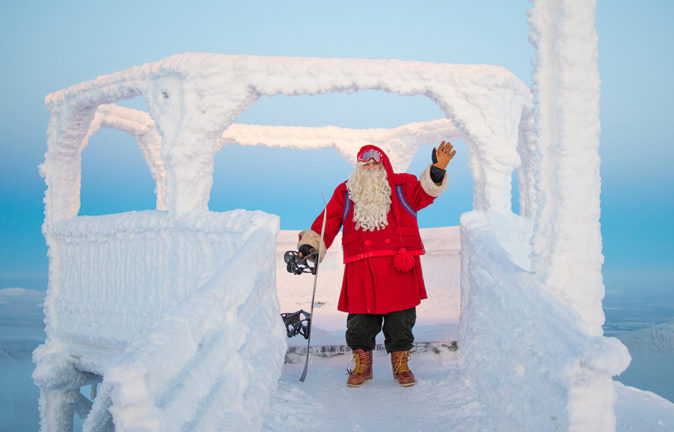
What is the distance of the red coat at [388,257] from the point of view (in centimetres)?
355

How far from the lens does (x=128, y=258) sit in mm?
5656

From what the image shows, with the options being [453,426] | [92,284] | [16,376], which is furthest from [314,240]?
[16,376]

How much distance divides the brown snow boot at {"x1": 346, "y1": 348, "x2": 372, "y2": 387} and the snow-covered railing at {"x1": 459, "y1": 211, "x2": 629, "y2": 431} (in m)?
0.66

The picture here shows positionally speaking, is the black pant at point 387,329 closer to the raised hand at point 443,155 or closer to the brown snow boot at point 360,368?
the brown snow boot at point 360,368

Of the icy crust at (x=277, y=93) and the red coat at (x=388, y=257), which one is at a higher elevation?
the icy crust at (x=277, y=93)

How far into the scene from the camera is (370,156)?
3.74 meters

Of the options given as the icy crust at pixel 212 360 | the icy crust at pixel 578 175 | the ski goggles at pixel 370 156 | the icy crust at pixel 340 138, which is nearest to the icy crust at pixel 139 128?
the icy crust at pixel 340 138

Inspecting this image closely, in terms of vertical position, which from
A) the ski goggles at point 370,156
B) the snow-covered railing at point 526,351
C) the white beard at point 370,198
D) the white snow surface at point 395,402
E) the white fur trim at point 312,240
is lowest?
the white snow surface at point 395,402

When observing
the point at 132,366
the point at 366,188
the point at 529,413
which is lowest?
the point at 529,413

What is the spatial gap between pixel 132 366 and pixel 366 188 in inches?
91.5

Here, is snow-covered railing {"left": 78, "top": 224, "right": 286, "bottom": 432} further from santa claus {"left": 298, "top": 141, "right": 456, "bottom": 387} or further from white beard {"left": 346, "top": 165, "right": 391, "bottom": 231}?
white beard {"left": 346, "top": 165, "right": 391, "bottom": 231}

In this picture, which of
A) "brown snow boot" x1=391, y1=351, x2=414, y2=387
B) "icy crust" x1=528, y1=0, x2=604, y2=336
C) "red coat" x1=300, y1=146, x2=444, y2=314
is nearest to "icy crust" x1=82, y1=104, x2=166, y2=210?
"red coat" x1=300, y1=146, x2=444, y2=314

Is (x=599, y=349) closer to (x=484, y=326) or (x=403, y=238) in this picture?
(x=484, y=326)

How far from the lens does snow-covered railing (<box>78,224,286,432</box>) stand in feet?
5.32
